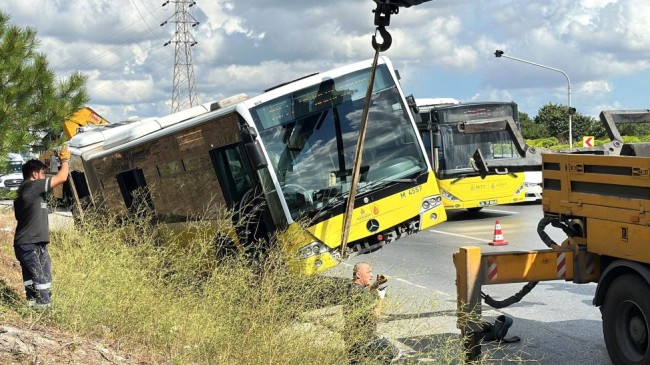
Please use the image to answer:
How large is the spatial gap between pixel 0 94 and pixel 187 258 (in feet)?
20.8

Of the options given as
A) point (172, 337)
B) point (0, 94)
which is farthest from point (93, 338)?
point (0, 94)

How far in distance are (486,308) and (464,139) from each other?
36.0 feet

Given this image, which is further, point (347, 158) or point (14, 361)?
point (347, 158)

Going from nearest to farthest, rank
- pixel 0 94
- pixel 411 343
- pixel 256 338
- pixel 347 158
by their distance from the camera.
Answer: pixel 256 338
pixel 411 343
pixel 347 158
pixel 0 94

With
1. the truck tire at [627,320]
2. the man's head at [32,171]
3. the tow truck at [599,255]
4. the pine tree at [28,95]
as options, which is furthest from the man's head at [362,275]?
the pine tree at [28,95]

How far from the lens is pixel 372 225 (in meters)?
10.5

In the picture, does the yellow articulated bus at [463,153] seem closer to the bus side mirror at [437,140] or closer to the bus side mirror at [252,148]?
the bus side mirror at [437,140]

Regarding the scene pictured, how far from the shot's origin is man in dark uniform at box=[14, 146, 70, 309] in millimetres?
7266

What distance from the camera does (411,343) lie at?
655cm

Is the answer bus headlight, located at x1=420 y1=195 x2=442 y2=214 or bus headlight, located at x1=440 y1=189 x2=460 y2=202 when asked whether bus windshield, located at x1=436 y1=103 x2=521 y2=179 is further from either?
bus headlight, located at x1=420 y1=195 x2=442 y2=214

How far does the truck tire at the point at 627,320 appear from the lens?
650 cm

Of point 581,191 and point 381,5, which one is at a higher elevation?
point 381,5

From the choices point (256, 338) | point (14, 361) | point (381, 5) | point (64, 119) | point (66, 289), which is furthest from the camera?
point (64, 119)

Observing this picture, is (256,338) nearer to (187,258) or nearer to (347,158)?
(187,258)
